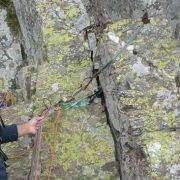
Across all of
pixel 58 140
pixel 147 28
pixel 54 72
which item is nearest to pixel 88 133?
pixel 58 140

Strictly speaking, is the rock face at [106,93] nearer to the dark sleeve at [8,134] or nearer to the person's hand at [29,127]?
the person's hand at [29,127]

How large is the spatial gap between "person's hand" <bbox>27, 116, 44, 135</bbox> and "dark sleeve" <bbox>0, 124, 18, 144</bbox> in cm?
15

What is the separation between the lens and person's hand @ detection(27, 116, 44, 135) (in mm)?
5766

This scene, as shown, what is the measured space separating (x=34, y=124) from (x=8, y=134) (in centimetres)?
30

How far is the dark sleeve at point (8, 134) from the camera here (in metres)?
5.62

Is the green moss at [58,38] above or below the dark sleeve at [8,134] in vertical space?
above

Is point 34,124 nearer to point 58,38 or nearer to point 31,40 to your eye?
point 58,38

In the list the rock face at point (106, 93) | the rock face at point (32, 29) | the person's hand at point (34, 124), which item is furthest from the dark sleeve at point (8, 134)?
the rock face at point (32, 29)

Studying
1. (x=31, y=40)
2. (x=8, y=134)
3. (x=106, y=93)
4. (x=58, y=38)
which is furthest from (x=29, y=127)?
(x=31, y=40)

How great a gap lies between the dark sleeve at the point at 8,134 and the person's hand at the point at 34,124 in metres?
0.15

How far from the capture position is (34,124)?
579 cm

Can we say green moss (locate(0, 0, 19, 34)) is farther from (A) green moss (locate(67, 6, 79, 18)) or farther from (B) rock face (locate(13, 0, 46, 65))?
(A) green moss (locate(67, 6, 79, 18))

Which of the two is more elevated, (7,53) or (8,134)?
(7,53)

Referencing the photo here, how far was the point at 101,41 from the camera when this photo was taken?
6.14 m
